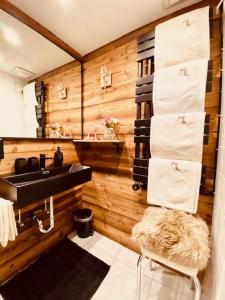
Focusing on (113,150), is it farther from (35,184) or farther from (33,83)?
(33,83)

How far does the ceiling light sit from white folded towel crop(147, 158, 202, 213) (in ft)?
4.65

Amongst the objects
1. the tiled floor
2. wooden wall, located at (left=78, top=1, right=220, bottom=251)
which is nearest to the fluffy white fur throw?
wooden wall, located at (left=78, top=1, right=220, bottom=251)

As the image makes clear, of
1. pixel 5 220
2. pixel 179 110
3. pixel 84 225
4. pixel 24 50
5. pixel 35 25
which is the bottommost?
pixel 84 225

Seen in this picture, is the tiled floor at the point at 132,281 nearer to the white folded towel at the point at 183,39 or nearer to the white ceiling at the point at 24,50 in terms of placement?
the white folded towel at the point at 183,39

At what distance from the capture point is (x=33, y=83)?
5.07ft

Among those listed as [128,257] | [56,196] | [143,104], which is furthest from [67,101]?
[128,257]

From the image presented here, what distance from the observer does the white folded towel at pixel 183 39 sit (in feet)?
3.40

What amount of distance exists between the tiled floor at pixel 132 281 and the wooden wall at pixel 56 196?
0.50 metres

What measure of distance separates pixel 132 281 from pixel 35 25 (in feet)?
8.11

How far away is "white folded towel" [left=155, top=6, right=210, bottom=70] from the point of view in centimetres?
104

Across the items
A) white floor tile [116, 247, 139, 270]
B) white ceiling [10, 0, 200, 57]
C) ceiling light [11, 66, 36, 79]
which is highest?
white ceiling [10, 0, 200, 57]

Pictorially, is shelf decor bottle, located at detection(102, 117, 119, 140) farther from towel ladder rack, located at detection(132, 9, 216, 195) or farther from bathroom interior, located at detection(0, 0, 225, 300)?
towel ladder rack, located at detection(132, 9, 216, 195)

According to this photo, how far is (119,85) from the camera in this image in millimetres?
1624

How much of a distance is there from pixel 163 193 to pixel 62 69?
5.71ft
